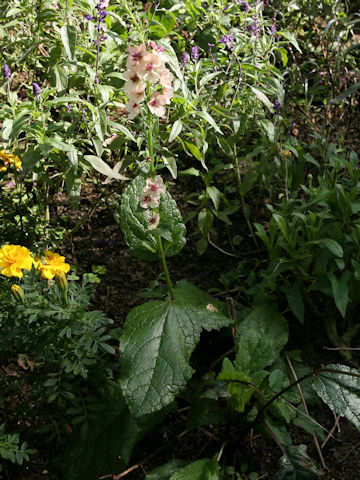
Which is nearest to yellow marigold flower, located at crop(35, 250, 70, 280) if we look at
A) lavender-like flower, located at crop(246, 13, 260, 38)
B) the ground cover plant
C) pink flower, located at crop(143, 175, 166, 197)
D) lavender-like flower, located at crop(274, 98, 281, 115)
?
the ground cover plant

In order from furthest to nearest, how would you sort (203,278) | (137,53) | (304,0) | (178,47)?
(304,0) < (178,47) < (203,278) < (137,53)

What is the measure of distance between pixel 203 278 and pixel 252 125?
841mm

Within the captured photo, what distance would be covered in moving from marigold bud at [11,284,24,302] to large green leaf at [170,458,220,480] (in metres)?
0.79

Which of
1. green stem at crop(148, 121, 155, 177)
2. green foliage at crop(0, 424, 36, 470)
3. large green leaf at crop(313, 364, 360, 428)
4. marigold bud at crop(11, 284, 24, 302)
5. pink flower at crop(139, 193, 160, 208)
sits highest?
green stem at crop(148, 121, 155, 177)

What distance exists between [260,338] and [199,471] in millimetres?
520

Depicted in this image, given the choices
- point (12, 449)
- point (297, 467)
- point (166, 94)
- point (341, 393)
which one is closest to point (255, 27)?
point (166, 94)

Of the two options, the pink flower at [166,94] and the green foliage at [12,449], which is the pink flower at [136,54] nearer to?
the pink flower at [166,94]

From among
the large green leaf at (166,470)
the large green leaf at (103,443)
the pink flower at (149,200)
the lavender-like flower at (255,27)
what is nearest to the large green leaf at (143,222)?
the pink flower at (149,200)

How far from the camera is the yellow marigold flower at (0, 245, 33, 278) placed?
1825mm

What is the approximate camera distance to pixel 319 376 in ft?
5.37

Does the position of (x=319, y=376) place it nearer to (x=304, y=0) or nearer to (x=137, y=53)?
(x=137, y=53)

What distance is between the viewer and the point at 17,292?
1.69 metres

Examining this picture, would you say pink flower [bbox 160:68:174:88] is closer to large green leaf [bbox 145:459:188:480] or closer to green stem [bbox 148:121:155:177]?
green stem [bbox 148:121:155:177]

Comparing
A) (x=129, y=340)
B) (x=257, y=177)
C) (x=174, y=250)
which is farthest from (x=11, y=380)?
(x=257, y=177)
